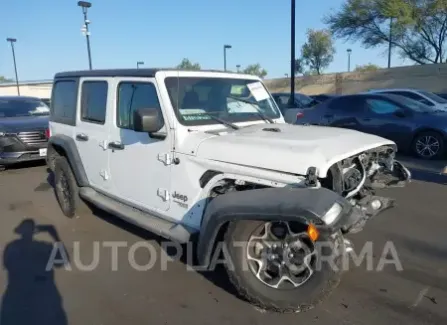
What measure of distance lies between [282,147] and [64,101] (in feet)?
12.1

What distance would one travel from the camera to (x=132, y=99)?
166 inches

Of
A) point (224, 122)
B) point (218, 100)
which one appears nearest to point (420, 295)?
point (224, 122)

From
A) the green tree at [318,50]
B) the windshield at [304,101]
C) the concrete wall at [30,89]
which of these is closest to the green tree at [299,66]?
the green tree at [318,50]

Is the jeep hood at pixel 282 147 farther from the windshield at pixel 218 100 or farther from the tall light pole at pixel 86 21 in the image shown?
the tall light pole at pixel 86 21

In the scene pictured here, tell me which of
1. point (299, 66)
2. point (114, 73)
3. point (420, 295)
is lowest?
point (420, 295)

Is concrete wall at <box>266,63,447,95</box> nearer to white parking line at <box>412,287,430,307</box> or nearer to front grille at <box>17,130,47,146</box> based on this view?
front grille at <box>17,130,47,146</box>

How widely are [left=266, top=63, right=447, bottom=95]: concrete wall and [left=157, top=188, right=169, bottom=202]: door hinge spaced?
99.0 ft

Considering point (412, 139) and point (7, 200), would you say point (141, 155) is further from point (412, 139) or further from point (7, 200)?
point (412, 139)

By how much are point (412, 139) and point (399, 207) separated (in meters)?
3.86

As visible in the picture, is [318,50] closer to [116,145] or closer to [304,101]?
[304,101]

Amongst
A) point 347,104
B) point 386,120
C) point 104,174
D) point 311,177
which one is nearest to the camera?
point 311,177

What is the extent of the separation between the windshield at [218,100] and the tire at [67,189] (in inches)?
90.9

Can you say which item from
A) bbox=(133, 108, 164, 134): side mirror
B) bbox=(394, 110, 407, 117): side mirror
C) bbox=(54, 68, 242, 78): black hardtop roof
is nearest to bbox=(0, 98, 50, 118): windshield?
bbox=(54, 68, 242, 78): black hardtop roof

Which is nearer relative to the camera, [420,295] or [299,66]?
[420,295]
